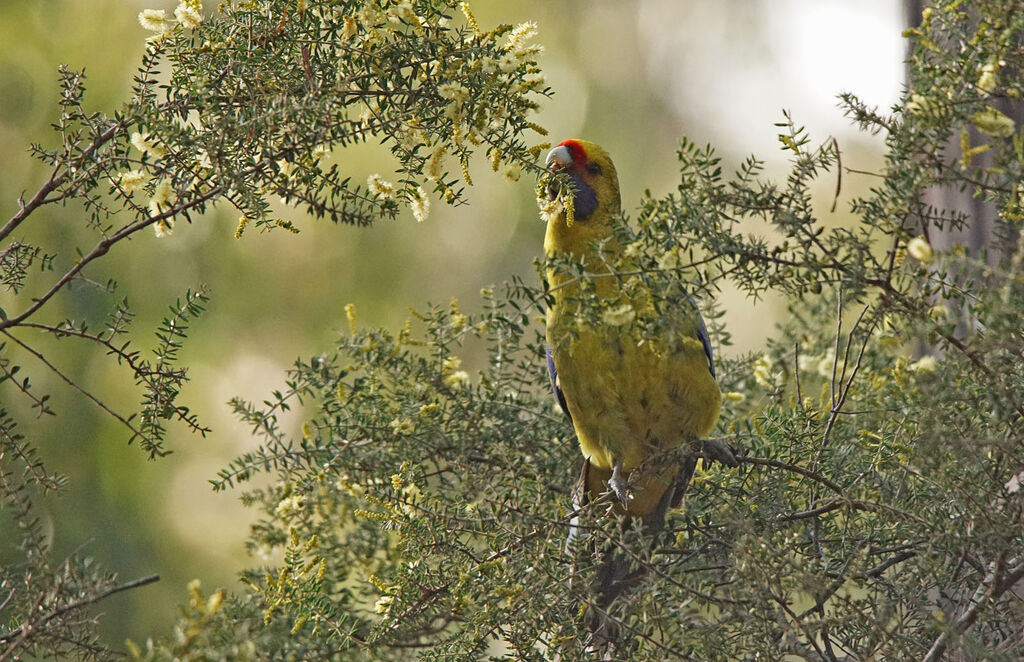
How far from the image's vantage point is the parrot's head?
9.34ft

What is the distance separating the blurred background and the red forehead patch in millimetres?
2315

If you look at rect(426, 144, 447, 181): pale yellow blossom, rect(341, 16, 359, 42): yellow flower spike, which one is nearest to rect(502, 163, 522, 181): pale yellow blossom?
rect(426, 144, 447, 181): pale yellow blossom

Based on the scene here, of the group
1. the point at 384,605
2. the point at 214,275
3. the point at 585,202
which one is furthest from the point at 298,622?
the point at 214,275

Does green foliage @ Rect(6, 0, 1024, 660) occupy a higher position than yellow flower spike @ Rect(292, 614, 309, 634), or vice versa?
green foliage @ Rect(6, 0, 1024, 660)

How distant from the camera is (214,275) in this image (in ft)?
24.1

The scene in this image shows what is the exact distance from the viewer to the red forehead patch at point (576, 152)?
3008 mm

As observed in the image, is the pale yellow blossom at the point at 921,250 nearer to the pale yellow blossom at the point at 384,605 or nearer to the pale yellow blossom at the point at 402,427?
the pale yellow blossom at the point at 384,605

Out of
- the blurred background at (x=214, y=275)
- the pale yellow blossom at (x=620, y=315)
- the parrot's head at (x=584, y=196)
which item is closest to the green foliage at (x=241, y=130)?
the pale yellow blossom at (x=620, y=315)

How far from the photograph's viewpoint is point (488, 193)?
8.84m

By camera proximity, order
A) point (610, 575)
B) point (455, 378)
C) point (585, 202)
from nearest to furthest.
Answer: point (610, 575) → point (455, 378) → point (585, 202)

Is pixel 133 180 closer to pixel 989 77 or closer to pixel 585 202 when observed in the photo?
pixel 989 77

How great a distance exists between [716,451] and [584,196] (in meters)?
1.10

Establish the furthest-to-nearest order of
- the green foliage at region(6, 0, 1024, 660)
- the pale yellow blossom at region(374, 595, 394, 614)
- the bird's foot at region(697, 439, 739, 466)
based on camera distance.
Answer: the bird's foot at region(697, 439, 739, 466) → the pale yellow blossom at region(374, 595, 394, 614) → the green foliage at region(6, 0, 1024, 660)

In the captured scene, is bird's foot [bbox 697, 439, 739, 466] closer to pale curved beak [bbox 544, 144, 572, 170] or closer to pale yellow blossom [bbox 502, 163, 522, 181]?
pale yellow blossom [bbox 502, 163, 522, 181]
